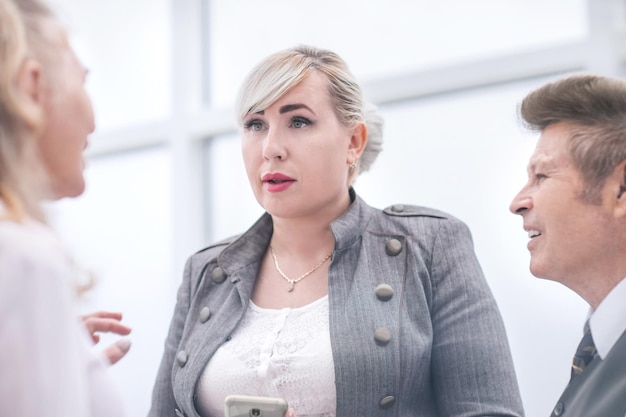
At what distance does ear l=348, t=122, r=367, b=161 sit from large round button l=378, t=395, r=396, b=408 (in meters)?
0.62

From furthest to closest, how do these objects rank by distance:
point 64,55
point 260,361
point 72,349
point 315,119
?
point 315,119 → point 260,361 → point 64,55 → point 72,349

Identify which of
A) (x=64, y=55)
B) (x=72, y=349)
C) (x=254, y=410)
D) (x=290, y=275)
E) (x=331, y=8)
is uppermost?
(x=331, y=8)

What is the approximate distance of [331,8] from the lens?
317 cm

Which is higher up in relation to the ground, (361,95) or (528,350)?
(361,95)

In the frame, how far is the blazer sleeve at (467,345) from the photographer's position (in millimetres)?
1721

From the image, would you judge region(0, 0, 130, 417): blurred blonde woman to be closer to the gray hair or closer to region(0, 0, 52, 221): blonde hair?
region(0, 0, 52, 221): blonde hair

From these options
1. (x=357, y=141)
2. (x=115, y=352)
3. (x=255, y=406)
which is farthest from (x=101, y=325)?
(x=357, y=141)

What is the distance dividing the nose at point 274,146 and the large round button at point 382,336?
48 cm

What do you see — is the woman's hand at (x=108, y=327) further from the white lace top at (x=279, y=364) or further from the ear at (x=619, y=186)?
the ear at (x=619, y=186)

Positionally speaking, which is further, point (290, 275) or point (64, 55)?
point (290, 275)

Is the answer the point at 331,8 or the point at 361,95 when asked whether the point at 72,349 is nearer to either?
the point at 361,95

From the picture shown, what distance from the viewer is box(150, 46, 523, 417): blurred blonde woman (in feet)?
5.65

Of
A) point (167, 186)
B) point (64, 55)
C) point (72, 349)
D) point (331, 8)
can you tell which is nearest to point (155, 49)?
point (167, 186)

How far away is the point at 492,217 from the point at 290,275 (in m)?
1.02
